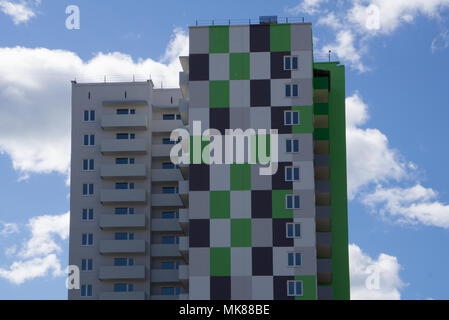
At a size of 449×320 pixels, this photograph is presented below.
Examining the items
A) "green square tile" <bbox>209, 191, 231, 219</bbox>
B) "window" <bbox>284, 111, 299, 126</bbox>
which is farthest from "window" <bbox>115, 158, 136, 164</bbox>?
"window" <bbox>284, 111, 299, 126</bbox>

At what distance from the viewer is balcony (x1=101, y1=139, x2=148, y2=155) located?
10594 centimetres

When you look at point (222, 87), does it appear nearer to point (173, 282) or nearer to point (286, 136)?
point (286, 136)

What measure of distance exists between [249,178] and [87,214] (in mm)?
29499

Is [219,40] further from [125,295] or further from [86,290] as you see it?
[86,290]

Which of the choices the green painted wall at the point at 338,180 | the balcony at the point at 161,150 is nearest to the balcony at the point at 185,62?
the green painted wall at the point at 338,180

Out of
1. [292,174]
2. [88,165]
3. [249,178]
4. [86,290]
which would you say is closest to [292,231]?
[292,174]

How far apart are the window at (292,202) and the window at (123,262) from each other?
28.1 metres

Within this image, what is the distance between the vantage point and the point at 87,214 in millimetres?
106188

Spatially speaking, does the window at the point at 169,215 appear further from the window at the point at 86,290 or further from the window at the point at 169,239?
the window at the point at 86,290

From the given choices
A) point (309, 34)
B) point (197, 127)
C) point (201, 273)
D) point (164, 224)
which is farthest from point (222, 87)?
point (164, 224)

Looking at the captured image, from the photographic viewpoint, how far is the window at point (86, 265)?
104562mm

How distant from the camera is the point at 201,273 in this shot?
3246 inches
